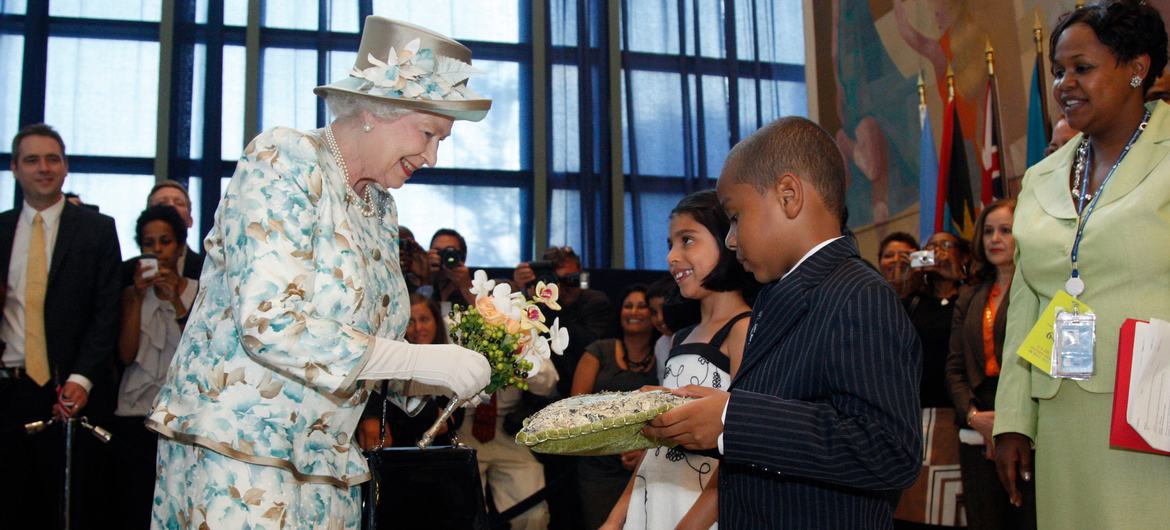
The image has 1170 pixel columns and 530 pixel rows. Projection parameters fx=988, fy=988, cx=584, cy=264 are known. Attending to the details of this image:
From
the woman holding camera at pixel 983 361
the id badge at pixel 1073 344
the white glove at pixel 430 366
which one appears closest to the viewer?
the white glove at pixel 430 366

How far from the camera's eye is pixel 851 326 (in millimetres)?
1580

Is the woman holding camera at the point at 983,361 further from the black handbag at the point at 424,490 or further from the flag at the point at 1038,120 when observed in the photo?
the black handbag at the point at 424,490

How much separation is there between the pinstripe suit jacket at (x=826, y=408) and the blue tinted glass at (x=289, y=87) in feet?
28.7

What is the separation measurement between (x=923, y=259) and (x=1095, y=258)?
9.97 ft

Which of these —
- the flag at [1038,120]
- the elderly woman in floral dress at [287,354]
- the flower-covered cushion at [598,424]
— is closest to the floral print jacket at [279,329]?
the elderly woman in floral dress at [287,354]

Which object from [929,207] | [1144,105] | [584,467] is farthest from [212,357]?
[929,207]

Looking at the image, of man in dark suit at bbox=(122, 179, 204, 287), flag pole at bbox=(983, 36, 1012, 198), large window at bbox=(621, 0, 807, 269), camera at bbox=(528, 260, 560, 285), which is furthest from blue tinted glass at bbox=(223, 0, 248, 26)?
flag pole at bbox=(983, 36, 1012, 198)

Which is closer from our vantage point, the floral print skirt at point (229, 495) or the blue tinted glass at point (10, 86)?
the floral print skirt at point (229, 495)

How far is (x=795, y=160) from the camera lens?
1765 mm

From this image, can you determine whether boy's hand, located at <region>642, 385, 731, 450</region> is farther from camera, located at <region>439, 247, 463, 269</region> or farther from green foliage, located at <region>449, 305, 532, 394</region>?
camera, located at <region>439, 247, 463, 269</region>

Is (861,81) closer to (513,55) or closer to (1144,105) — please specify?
(513,55)

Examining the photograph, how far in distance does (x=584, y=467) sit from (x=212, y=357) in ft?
11.3

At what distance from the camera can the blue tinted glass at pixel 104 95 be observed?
30.9ft

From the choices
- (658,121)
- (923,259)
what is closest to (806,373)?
(923,259)
